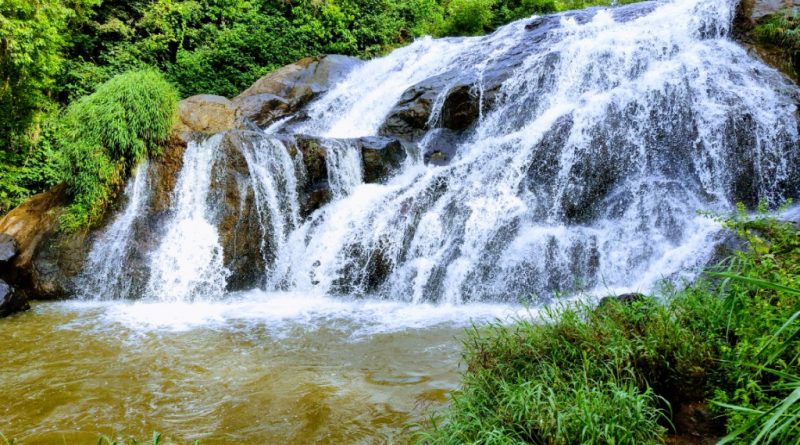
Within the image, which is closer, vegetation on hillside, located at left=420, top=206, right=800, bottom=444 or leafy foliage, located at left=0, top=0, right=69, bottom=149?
vegetation on hillside, located at left=420, top=206, right=800, bottom=444

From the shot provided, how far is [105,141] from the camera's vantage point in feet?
30.2

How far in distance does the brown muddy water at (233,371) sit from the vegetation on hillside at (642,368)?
776 millimetres

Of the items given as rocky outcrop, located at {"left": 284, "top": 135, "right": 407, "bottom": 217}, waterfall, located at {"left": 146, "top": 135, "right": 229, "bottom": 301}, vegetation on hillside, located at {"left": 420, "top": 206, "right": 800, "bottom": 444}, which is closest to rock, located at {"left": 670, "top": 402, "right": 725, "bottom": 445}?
vegetation on hillside, located at {"left": 420, "top": 206, "right": 800, "bottom": 444}

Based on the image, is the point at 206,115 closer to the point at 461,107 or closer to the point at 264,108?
the point at 264,108

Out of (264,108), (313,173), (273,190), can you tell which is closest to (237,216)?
(273,190)

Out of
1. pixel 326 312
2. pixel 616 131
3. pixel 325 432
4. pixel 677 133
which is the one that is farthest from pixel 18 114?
pixel 677 133

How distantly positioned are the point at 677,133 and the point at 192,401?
27.5 ft

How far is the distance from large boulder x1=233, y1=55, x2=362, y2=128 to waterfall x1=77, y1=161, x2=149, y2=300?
15.8 ft

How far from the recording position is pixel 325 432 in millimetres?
3889

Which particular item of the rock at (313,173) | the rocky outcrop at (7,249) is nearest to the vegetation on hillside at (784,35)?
the rock at (313,173)

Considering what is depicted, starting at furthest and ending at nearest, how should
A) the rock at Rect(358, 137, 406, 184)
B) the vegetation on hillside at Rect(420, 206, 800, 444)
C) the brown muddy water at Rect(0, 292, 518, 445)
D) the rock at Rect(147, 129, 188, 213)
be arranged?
the rock at Rect(358, 137, 406, 184)
the rock at Rect(147, 129, 188, 213)
the brown muddy water at Rect(0, 292, 518, 445)
the vegetation on hillside at Rect(420, 206, 800, 444)

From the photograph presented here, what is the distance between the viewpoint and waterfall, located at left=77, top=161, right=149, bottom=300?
28.3 feet

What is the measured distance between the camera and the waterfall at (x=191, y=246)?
859cm

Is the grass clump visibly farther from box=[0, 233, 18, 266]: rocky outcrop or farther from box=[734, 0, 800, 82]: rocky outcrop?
box=[734, 0, 800, 82]: rocky outcrop
